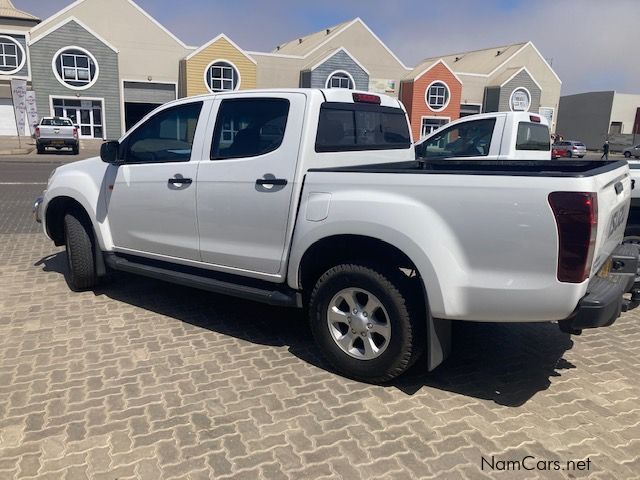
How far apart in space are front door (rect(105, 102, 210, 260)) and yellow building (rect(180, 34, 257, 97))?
3191 centimetres

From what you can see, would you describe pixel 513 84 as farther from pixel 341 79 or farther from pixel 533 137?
pixel 533 137

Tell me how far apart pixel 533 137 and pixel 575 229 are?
Answer: 18.4ft

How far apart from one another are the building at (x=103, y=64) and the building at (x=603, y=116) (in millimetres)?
46416

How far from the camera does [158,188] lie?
175 inches

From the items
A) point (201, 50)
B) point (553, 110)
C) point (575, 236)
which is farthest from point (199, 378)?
point (553, 110)

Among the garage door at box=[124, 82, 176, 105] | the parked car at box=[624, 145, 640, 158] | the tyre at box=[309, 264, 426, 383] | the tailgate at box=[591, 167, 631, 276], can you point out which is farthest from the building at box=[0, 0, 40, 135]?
the parked car at box=[624, 145, 640, 158]

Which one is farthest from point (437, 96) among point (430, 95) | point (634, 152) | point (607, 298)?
point (607, 298)

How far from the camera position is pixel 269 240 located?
12.5 feet

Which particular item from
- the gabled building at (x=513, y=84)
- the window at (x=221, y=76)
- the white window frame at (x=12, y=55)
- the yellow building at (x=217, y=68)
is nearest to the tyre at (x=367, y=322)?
the yellow building at (x=217, y=68)

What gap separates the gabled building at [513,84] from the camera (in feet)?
148

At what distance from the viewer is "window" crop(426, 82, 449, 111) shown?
4106 cm

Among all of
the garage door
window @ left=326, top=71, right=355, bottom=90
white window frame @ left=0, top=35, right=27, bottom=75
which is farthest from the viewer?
window @ left=326, top=71, right=355, bottom=90

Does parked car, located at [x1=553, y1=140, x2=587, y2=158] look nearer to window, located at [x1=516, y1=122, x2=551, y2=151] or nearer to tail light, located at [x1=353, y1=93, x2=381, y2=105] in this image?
window, located at [x1=516, y1=122, x2=551, y2=151]

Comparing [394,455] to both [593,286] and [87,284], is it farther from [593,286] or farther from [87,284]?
[87,284]
